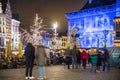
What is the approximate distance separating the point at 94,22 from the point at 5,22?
27288mm

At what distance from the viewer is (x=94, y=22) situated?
129625 millimetres

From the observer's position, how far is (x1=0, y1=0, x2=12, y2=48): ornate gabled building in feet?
390

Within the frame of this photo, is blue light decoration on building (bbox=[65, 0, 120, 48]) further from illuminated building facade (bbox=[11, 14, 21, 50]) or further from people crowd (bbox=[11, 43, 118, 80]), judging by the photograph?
people crowd (bbox=[11, 43, 118, 80])

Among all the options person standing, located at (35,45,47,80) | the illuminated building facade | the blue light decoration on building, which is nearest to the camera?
person standing, located at (35,45,47,80)

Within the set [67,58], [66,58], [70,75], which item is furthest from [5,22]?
[70,75]

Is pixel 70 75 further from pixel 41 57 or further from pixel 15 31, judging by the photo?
pixel 15 31

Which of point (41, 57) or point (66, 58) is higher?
point (41, 57)

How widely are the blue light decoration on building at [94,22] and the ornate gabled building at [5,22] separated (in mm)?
22000

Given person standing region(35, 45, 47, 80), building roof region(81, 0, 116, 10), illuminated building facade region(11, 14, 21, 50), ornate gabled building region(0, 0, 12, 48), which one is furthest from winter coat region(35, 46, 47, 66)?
illuminated building facade region(11, 14, 21, 50)

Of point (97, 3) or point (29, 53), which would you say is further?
Answer: point (97, 3)

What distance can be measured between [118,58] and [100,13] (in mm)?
86656

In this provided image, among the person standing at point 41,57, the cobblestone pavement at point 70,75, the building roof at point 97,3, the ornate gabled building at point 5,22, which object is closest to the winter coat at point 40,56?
the person standing at point 41,57

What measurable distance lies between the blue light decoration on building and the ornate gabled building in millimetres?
22000

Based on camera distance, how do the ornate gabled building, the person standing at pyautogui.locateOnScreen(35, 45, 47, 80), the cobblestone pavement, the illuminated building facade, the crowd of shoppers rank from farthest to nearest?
1. the illuminated building facade
2. the ornate gabled building
3. the cobblestone pavement
4. the crowd of shoppers
5. the person standing at pyautogui.locateOnScreen(35, 45, 47, 80)
